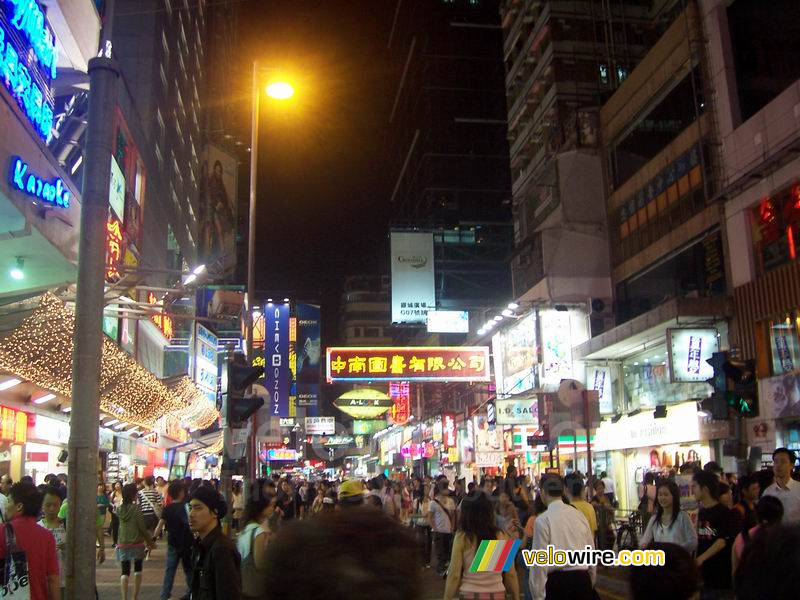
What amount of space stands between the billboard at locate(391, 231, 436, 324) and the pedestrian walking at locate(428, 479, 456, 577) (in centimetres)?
2298

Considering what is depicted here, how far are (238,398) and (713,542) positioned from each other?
7.07 m

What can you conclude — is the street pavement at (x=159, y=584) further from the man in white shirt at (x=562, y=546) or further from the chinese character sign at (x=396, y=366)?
the chinese character sign at (x=396, y=366)

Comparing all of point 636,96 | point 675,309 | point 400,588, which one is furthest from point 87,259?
point 636,96

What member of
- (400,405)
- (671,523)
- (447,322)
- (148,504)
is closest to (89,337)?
(671,523)

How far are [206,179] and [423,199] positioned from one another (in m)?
35.6

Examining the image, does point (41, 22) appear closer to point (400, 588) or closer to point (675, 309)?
point (400, 588)

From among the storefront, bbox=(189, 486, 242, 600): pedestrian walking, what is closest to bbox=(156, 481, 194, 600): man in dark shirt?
bbox=(189, 486, 242, 600): pedestrian walking

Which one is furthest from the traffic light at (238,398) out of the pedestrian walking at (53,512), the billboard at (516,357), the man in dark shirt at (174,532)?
the billboard at (516,357)

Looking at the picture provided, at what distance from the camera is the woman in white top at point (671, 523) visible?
22.1 feet

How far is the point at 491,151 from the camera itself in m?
80.5

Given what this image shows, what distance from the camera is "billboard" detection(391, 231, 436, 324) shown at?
1510 inches

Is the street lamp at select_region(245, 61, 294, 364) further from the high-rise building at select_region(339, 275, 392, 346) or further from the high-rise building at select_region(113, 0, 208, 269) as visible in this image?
the high-rise building at select_region(339, 275, 392, 346)

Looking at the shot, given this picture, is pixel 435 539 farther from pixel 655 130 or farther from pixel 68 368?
pixel 655 130

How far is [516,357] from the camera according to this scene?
110ft
